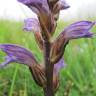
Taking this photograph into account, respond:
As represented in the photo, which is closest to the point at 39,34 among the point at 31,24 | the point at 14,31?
the point at 31,24

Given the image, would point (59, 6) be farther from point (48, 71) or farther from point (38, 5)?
point (48, 71)

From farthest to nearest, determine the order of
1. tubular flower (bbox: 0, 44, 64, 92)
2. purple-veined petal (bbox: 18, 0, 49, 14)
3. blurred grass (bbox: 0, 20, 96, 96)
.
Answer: blurred grass (bbox: 0, 20, 96, 96)
tubular flower (bbox: 0, 44, 64, 92)
purple-veined petal (bbox: 18, 0, 49, 14)

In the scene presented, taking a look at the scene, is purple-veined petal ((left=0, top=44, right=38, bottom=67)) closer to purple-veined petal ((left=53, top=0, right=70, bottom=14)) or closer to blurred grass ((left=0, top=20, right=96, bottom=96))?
purple-veined petal ((left=53, top=0, right=70, bottom=14))

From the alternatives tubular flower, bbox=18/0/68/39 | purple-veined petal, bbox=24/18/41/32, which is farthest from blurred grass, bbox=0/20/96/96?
tubular flower, bbox=18/0/68/39

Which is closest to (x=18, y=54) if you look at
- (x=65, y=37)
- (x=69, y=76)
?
(x=65, y=37)

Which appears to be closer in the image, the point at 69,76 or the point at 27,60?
the point at 27,60

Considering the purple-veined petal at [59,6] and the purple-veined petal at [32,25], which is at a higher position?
the purple-veined petal at [59,6]

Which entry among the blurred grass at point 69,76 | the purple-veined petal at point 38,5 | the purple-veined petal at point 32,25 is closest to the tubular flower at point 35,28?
the purple-veined petal at point 32,25

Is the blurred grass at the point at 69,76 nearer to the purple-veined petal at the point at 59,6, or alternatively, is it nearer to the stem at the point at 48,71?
the stem at the point at 48,71

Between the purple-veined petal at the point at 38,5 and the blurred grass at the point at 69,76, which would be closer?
the purple-veined petal at the point at 38,5
